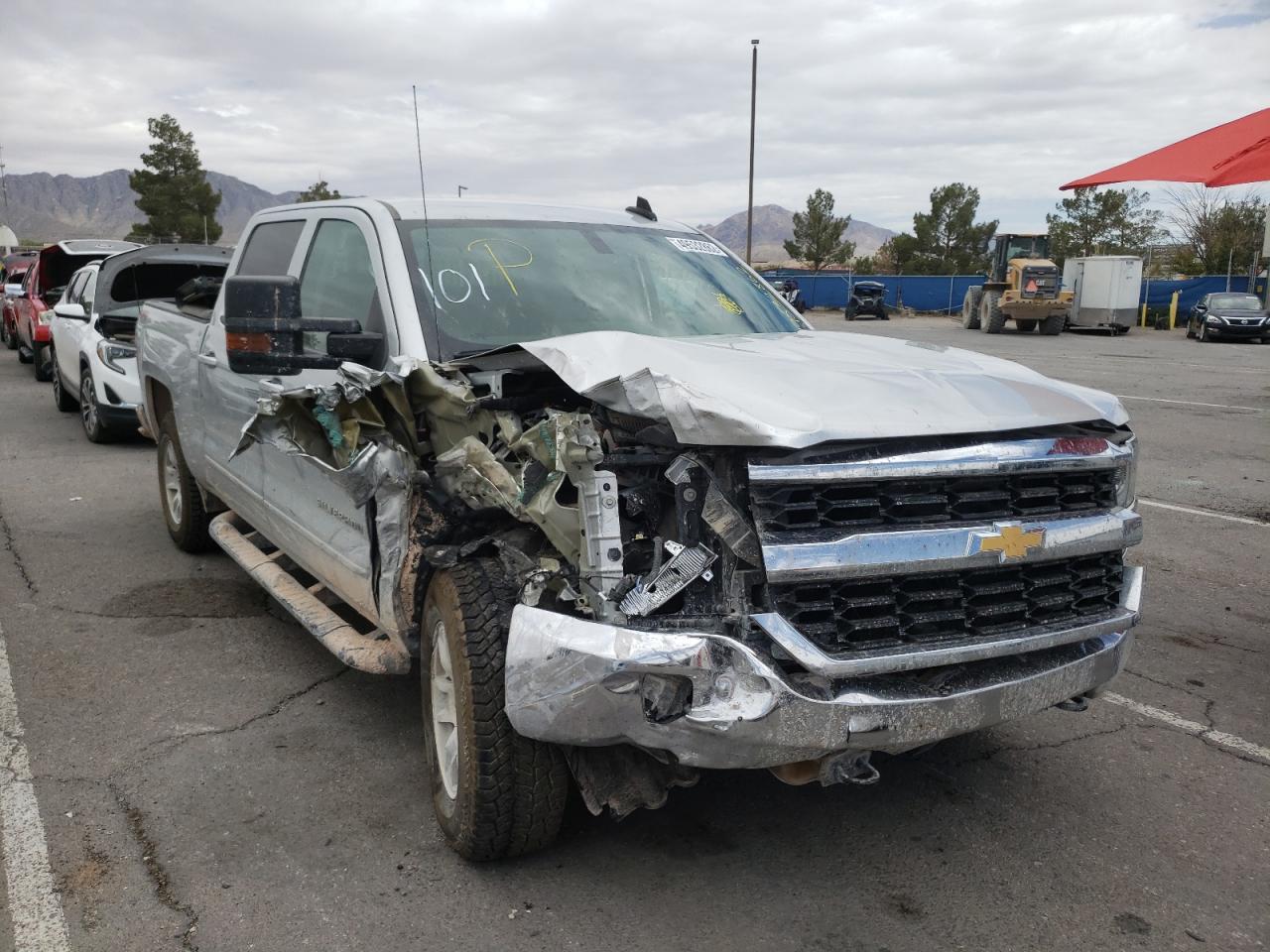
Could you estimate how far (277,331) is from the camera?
3.58 metres

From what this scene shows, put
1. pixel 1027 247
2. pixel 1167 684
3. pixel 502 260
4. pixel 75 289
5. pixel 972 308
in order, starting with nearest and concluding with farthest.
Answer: pixel 502 260 → pixel 1167 684 → pixel 75 289 → pixel 1027 247 → pixel 972 308

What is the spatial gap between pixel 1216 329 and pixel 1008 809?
29.9 meters

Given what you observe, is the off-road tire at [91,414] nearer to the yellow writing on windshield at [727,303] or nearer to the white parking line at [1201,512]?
the yellow writing on windshield at [727,303]

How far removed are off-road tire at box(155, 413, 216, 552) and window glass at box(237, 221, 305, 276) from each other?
137 centimetres

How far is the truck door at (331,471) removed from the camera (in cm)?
376

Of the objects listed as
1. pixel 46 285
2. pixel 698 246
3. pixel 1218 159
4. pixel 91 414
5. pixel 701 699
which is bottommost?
pixel 91 414

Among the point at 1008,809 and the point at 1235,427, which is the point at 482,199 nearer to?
the point at 1008,809

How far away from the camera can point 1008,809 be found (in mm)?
3602

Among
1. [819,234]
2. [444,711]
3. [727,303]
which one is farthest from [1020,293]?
[819,234]

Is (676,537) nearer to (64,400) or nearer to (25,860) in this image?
(25,860)

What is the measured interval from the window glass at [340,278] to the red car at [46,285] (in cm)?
1289

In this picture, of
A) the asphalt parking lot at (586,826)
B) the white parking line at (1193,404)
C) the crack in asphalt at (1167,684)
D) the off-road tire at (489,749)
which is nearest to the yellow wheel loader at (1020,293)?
the white parking line at (1193,404)

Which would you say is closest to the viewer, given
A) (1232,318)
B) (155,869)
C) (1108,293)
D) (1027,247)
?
(155,869)

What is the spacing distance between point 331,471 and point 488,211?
146cm
